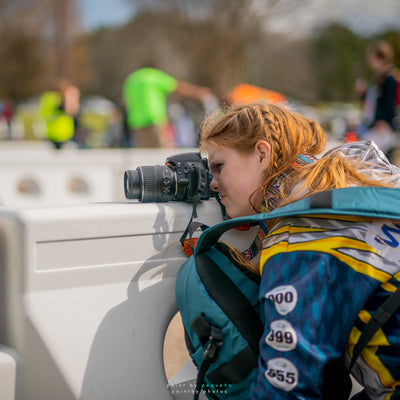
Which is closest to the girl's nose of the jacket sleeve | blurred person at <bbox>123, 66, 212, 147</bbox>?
the jacket sleeve

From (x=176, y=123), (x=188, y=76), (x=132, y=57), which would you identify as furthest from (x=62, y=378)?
(x=132, y=57)

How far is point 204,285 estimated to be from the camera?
55.8 inches

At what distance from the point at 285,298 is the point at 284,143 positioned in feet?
1.93

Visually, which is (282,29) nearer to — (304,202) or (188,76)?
(188,76)

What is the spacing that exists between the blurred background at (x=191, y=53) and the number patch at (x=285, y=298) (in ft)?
49.7

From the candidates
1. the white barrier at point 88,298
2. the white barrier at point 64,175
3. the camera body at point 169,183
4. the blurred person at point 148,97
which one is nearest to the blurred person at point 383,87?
the blurred person at point 148,97

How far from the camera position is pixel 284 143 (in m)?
1.64

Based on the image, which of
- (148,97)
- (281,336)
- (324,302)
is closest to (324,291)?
(324,302)

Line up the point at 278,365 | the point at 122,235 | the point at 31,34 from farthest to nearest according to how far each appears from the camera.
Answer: the point at 31,34
the point at 122,235
the point at 278,365

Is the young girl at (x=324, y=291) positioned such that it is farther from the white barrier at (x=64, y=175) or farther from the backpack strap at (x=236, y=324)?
the white barrier at (x=64, y=175)

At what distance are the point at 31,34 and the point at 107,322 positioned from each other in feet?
154

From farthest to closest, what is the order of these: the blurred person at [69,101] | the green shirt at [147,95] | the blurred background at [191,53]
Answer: the blurred background at [191,53]
the blurred person at [69,101]
the green shirt at [147,95]

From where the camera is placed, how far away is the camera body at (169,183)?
5.59 ft

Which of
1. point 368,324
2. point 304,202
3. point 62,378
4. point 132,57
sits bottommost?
point 62,378
